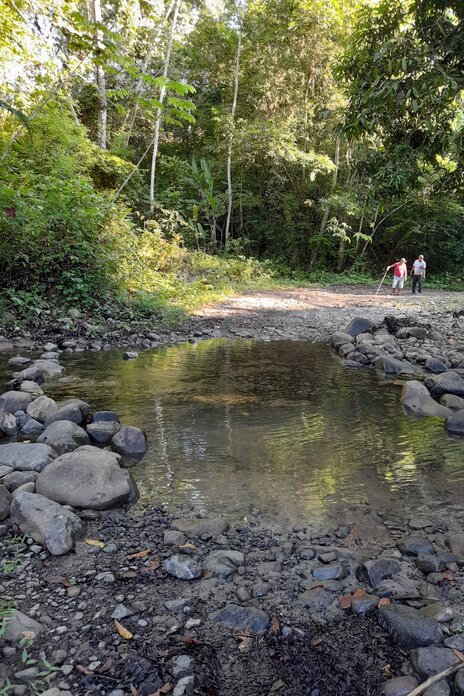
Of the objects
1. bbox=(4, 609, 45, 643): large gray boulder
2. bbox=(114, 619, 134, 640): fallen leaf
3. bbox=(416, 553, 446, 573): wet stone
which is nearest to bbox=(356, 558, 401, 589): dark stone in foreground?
bbox=(416, 553, 446, 573): wet stone

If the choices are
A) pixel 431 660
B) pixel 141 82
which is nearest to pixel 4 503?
pixel 431 660

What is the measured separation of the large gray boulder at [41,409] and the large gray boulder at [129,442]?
1007 mm

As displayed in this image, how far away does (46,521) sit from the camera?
9.72ft

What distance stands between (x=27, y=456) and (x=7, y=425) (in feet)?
3.66

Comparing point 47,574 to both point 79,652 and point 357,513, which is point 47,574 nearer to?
point 79,652

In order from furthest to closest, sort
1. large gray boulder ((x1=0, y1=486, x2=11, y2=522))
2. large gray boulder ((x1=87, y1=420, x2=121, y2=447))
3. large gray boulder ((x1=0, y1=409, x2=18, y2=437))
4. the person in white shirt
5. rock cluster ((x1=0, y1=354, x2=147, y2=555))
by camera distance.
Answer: the person in white shirt
large gray boulder ((x1=0, y1=409, x2=18, y2=437))
large gray boulder ((x1=87, y1=420, x2=121, y2=447))
large gray boulder ((x1=0, y1=486, x2=11, y2=522))
rock cluster ((x1=0, y1=354, x2=147, y2=555))

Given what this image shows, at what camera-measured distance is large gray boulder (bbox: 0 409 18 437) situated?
470 centimetres

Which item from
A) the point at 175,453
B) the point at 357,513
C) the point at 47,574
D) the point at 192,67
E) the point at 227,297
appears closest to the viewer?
the point at 47,574

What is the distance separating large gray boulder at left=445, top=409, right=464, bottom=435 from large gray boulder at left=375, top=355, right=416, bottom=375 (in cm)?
229

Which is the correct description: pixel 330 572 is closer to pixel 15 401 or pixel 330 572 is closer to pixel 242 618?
pixel 242 618

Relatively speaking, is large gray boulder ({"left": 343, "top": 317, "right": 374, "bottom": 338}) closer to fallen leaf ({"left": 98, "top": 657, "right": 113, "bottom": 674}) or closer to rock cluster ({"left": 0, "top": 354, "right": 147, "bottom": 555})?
rock cluster ({"left": 0, "top": 354, "right": 147, "bottom": 555})

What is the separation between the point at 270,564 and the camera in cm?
278

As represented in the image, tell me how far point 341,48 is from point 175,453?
20542 millimetres

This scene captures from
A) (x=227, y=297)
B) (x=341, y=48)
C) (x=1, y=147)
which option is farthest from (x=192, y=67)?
(x=1, y=147)
